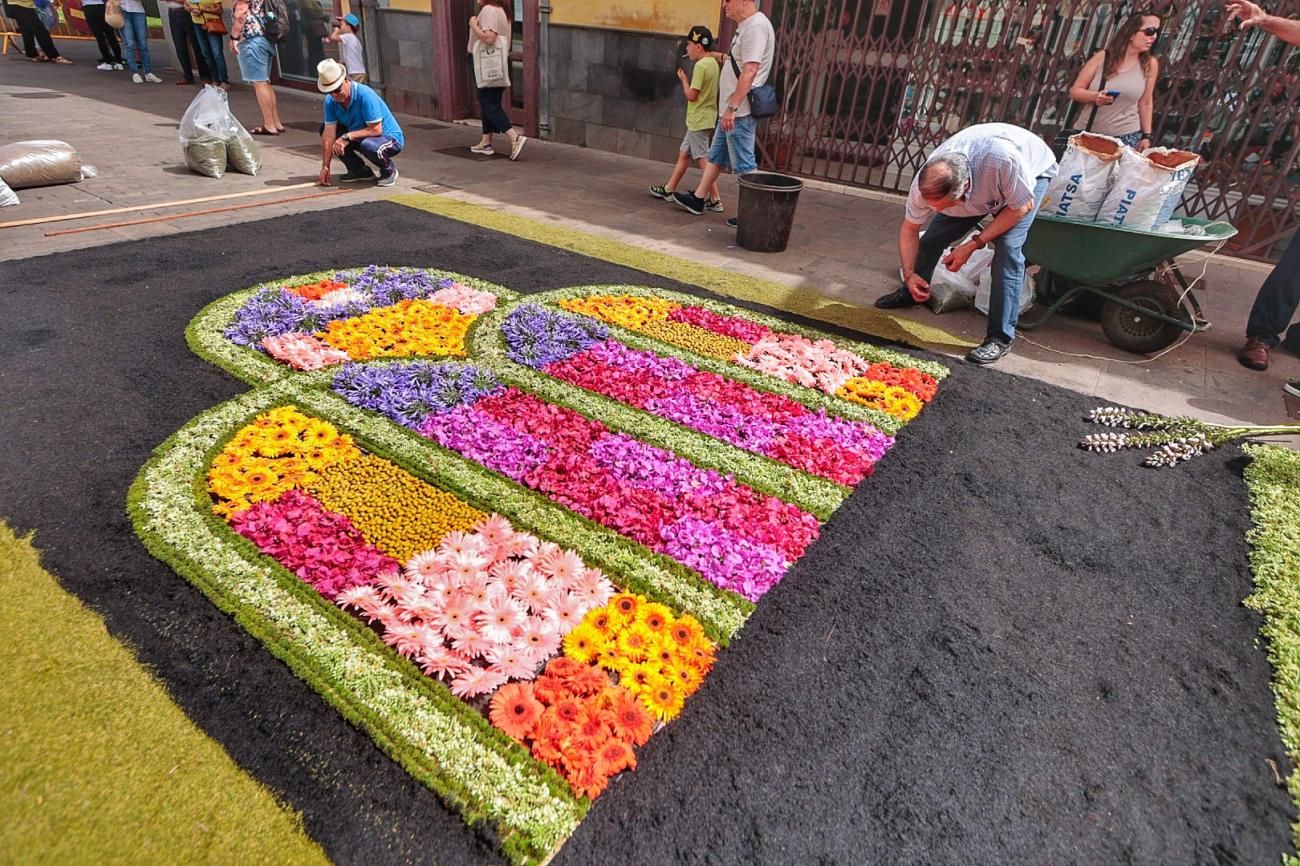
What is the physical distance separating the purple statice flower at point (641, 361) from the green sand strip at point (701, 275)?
141 centimetres

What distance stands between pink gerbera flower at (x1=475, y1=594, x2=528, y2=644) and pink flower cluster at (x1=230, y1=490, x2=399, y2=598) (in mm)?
412

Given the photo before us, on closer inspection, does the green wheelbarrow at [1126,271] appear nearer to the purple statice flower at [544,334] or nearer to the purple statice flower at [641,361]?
the purple statice flower at [641,361]

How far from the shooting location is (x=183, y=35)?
13.1 metres

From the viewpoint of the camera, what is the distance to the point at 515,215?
7156 mm

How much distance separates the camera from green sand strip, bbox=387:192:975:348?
503 cm

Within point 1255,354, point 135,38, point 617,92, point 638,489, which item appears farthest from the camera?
point 135,38

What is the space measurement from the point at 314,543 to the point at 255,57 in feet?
30.0

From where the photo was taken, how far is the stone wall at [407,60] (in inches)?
447

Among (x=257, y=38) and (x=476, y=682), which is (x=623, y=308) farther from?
(x=257, y=38)

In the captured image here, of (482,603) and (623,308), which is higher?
(623,308)

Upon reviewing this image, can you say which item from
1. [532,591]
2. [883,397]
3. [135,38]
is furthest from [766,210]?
[135,38]

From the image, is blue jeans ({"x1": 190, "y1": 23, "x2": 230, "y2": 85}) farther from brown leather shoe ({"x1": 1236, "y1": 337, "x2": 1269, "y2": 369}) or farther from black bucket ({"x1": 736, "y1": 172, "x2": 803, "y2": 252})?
brown leather shoe ({"x1": 1236, "y1": 337, "x2": 1269, "y2": 369})

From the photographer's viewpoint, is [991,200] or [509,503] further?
[991,200]

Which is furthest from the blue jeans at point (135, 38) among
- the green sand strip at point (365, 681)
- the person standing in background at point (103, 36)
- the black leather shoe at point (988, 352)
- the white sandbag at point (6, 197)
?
the black leather shoe at point (988, 352)
